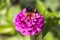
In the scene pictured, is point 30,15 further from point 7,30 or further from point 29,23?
point 7,30

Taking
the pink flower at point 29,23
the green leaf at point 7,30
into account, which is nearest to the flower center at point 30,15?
the pink flower at point 29,23

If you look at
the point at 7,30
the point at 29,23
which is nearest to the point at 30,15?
the point at 29,23

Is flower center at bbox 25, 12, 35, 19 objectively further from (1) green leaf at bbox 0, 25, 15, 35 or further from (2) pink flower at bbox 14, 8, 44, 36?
→ (1) green leaf at bbox 0, 25, 15, 35

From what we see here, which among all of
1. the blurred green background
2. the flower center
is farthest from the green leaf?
the flower center

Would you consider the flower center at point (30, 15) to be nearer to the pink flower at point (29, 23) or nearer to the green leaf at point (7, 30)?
the pink flower at point (29, 23)

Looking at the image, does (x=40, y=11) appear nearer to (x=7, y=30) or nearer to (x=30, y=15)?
(x=30, y=15)
